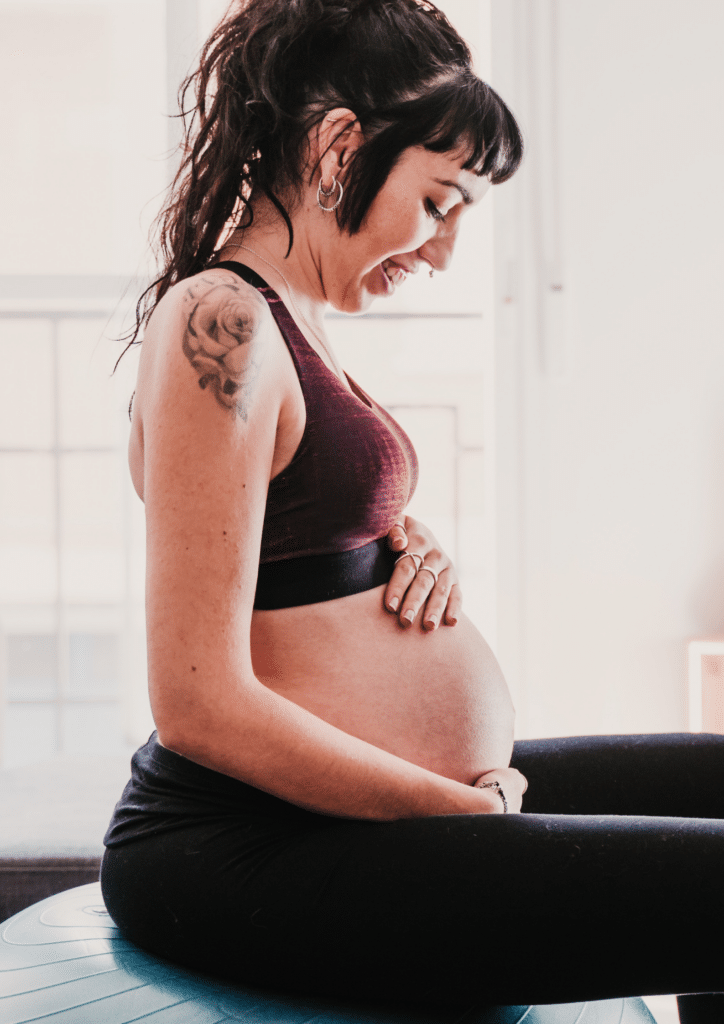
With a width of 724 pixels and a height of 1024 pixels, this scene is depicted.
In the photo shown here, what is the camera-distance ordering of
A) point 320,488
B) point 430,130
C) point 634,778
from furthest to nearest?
point 634,778 < point 430,130 < point 320,488

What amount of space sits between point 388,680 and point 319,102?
57cm

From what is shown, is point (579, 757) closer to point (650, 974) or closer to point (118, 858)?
point (650, 974)

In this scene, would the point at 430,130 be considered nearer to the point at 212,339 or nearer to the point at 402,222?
the point at 402,222

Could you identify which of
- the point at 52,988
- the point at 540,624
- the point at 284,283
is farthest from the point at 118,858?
the point at 540,624

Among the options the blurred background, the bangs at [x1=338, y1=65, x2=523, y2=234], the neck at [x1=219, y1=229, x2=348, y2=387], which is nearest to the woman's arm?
the neck at [x1=219, y1=229, x2=348, y2=387]

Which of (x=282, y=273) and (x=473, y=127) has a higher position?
(x=473, y=127)

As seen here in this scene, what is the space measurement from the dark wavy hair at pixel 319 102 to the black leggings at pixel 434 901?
510 millimetres

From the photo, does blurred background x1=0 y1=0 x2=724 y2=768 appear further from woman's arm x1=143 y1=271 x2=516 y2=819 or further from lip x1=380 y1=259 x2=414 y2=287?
woman's arm x1=143 y1=271 x2=516 y2=819

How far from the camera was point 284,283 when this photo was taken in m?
0.86

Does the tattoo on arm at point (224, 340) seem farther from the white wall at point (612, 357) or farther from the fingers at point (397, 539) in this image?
the white wall at point (612, 357)

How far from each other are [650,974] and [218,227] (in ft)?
2.52

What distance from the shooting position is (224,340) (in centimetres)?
69

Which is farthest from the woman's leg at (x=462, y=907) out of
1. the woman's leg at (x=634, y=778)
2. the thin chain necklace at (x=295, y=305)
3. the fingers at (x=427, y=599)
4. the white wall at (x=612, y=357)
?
the white wall at (x=612, y=357)

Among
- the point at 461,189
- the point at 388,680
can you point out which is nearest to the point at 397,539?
the point at 388,680
